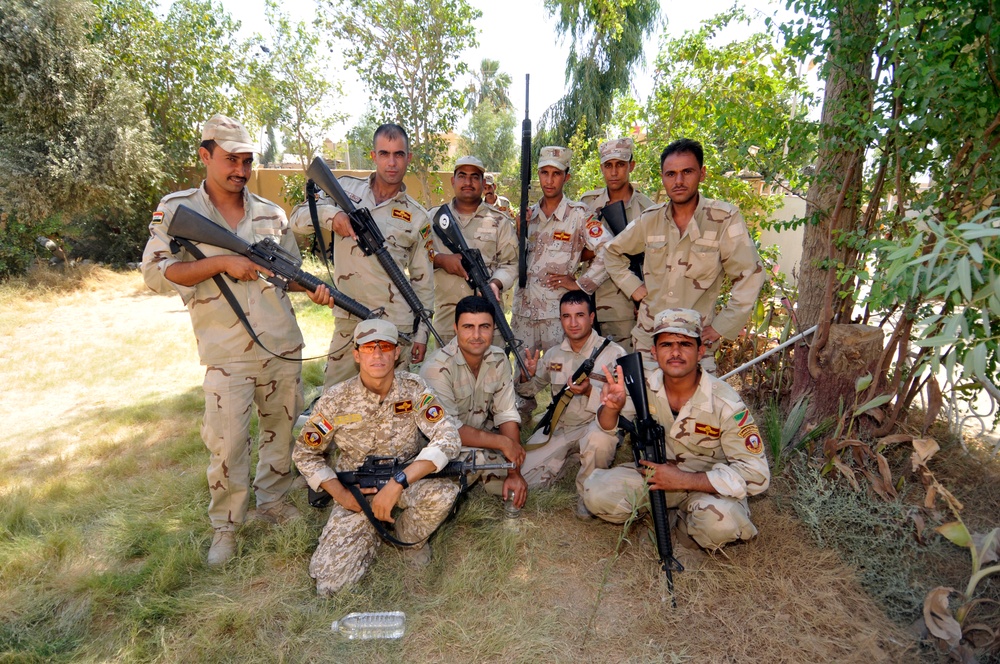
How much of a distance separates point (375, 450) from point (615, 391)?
4.57 ft

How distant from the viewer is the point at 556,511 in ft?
12.0

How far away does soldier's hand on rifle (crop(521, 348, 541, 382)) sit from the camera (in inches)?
166

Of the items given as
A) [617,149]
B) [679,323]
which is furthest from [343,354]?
[617,149]

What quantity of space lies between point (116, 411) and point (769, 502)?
568 cm

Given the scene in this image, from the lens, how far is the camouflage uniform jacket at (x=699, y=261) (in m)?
3.63

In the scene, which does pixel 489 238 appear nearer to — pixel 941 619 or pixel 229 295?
pixel 229 295

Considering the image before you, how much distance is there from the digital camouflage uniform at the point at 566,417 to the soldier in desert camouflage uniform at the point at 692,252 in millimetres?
374

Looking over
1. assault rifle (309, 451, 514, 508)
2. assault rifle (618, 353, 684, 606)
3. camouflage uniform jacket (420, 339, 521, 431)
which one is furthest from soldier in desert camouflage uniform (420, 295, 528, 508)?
assault rifle (618, 353, 684, 606)

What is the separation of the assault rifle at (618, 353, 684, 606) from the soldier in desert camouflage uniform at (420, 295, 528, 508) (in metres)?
0.73

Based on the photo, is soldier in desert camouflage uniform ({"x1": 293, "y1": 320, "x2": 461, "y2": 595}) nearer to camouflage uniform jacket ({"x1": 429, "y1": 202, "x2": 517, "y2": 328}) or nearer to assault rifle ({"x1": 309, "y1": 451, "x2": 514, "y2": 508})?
assault rifle ({"x1": 309, "y1": 451, "x2": 514, "y2": 508})

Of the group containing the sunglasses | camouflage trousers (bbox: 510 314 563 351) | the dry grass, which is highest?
the sunglasses

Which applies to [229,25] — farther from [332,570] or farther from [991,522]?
[991,522]

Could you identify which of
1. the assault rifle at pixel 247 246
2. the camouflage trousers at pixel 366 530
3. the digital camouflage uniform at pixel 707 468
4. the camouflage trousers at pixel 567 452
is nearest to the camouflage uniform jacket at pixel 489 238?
the camouflage trousers at pixel 567 452

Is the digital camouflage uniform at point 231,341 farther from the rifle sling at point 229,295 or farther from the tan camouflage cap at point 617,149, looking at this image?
the tan camouflage cap at point 617,149
